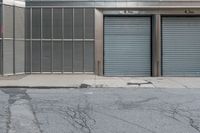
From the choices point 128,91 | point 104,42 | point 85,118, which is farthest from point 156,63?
point 85,118

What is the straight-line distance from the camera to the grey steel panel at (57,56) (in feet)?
77.6

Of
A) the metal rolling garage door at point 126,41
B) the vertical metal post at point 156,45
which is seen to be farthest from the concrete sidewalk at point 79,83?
the metal rolling garage door at point 126,41

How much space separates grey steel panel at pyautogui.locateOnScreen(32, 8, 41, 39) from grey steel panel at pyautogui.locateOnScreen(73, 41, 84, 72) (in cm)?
200

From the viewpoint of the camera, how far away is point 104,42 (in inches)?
946

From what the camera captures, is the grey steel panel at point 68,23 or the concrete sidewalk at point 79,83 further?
the grey steel panel at point 68,23

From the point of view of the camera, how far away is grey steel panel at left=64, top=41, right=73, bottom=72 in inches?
928

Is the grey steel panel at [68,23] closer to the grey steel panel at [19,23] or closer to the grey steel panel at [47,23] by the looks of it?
the grey steel panel at [47,23]

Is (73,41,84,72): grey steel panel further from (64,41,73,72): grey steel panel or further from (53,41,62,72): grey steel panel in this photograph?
(53,41,62,72): grey steel panel

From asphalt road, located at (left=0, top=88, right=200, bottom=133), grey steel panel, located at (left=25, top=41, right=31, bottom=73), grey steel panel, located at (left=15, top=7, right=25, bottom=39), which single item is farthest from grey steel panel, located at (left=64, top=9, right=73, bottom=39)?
asphalt road, located at (left=0, top=88, right=200, bottom=133)

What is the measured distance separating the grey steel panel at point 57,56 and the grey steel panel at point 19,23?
177 centimetres

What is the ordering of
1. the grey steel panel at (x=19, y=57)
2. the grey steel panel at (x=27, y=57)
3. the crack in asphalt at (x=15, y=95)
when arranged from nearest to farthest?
Result: 1. the crack in asphalt at (x=15, y=95)
2. the grey steel panel at (x=19, y=57)
3. the grey steel panel at (x=27, y=57)

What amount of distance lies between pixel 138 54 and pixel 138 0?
278 centimetres

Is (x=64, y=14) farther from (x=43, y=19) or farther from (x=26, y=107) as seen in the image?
(x=26, y=107)

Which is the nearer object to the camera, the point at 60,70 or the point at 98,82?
the point at 98,82
